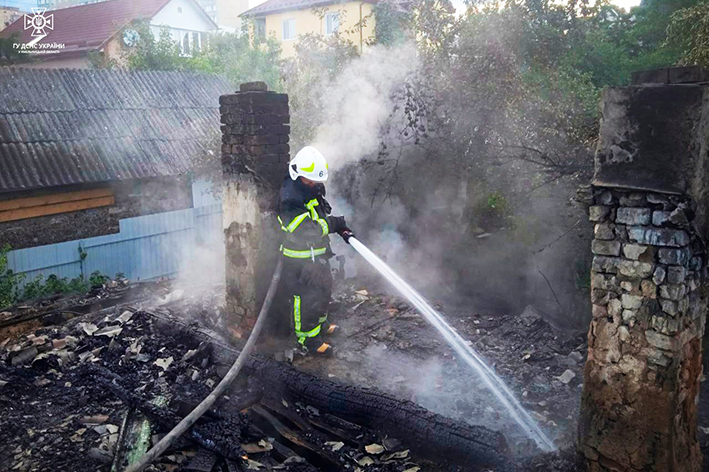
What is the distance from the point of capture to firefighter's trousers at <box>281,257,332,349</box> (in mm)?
6258

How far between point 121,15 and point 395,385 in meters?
25.9

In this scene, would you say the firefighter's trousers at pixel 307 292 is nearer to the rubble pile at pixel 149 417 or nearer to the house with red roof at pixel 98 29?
the rubble pile at pixel 149 417

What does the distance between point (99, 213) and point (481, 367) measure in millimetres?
8892

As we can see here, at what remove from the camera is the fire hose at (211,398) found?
4.12 m

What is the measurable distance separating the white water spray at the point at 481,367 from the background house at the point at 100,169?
705cm

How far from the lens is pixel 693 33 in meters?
7.23

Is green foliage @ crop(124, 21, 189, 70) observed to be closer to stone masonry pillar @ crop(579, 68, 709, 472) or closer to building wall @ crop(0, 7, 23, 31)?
stone masonry pillar @ crop(579, 68, 709, 472)

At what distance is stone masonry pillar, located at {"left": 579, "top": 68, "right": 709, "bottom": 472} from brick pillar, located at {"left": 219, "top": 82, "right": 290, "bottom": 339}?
12.3ft

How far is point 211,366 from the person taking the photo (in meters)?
6.30

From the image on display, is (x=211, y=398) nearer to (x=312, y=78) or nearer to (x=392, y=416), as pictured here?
(x=392, y=416)

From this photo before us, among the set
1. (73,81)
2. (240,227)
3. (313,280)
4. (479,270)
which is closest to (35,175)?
(73,81)

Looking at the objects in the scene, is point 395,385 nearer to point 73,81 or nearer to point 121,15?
point 73,81

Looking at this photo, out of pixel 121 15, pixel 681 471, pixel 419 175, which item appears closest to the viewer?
pixel 681 471

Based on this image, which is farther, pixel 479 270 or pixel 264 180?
pixel 479 270
